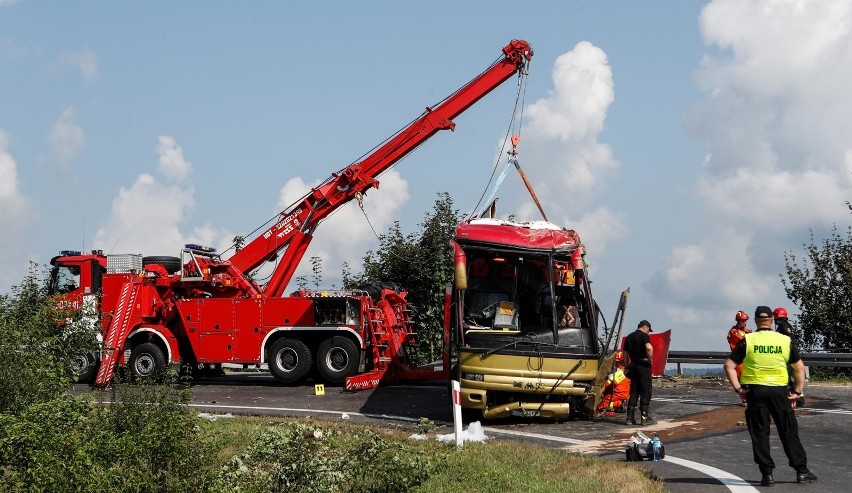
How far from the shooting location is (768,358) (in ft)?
35.3

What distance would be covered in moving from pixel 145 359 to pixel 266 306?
310cm

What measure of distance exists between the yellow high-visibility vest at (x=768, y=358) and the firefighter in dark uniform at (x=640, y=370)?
5.33 metres

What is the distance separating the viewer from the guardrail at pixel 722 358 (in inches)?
846

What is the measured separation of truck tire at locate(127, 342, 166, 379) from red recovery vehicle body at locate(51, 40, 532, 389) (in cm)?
2

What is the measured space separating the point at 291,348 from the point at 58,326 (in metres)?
5.74

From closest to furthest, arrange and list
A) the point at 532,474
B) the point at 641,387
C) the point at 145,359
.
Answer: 1. the point at 532,474
2. the point at 641,387
3. the point at 145,359

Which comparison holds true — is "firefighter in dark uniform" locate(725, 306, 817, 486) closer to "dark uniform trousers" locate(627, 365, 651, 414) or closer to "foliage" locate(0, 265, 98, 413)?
"dark uniform trousers" locate(627, 365, 651, 414)

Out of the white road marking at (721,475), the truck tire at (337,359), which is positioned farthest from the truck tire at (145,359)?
the white road marking at (721,475)

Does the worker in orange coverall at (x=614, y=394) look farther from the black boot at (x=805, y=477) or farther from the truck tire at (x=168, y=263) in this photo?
the truck tire at (x=168, y=263)

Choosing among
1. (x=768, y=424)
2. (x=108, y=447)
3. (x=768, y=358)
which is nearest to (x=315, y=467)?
(x=108, y=447)

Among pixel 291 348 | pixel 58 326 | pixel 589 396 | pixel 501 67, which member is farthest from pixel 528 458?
pixel 501 67

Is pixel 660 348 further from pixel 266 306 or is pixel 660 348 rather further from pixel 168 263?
pixel 168 263

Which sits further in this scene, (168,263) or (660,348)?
(168,263)

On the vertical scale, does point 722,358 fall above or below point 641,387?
above
